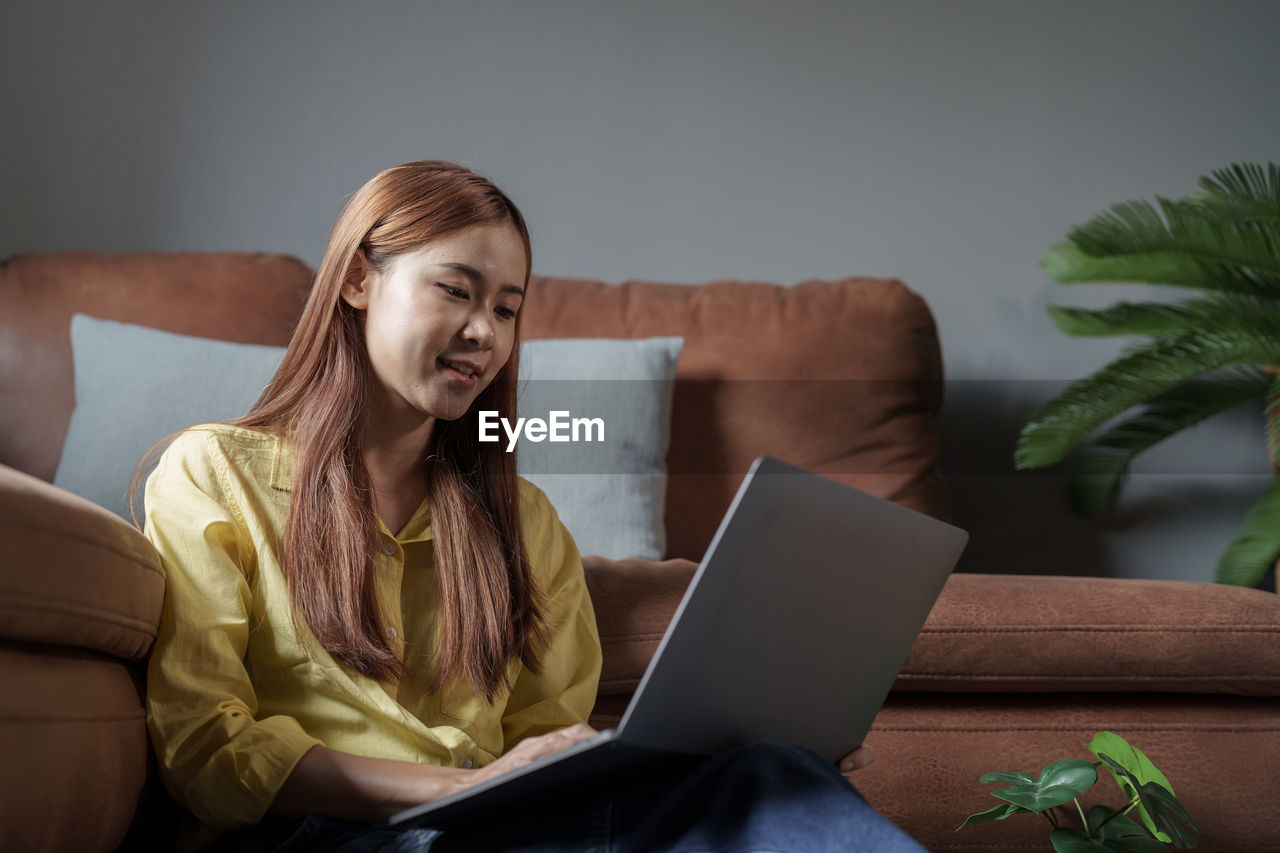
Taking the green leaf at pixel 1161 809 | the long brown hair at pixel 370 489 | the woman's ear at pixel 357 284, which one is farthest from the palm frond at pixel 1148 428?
the woman's ear at pixel 357 284

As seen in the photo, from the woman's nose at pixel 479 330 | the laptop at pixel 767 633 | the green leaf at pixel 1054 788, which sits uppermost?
the woman's nose at pixel 479 330

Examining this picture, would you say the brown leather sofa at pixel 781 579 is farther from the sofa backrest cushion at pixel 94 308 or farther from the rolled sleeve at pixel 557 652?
the rolled sleeve at pixel 557 652

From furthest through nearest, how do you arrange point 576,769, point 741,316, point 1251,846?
1. point 741,316
2. point 1251,846
3. point 576,769

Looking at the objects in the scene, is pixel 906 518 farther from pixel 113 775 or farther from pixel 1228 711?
pixel 1228 711

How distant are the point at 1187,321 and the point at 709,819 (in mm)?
1776

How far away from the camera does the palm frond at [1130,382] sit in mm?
2039

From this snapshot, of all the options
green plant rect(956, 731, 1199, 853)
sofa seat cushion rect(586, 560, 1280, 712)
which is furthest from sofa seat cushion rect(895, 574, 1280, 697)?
green plant rect(956, 731, 1199, 853)

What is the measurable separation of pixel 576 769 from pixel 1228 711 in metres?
1.04

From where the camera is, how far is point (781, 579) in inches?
29.1

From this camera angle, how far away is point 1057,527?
2359 mm

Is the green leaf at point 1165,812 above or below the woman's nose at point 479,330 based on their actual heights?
below

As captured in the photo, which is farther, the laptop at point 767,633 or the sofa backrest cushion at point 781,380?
the sofa backrest cushion at point 781,380

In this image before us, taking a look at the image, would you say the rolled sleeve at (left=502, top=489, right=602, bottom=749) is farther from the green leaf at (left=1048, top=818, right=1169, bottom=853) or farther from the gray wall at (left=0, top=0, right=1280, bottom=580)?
the gray wall at (left=0, top=0, right=1280, bottom=580)

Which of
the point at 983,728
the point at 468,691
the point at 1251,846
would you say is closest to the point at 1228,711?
the point at 1251,846
